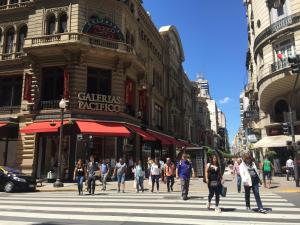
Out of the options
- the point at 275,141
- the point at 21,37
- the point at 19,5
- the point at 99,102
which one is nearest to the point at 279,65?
the point at 275,141

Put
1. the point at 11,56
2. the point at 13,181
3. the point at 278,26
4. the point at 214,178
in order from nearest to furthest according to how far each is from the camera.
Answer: the point at 214,178
the point at 13,181
the point at 278,26
the point at 11,56

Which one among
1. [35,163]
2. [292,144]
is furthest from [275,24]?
[35,163]

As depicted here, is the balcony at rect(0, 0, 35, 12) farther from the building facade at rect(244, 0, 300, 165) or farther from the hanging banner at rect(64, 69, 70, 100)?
the building facade at rect(244, 0, 300, 165)

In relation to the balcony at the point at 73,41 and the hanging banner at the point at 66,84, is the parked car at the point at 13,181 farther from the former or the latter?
the balcony at the point at 73,41

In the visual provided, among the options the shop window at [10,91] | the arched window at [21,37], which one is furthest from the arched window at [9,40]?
the shop window at [10,91]

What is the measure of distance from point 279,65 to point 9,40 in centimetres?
2354

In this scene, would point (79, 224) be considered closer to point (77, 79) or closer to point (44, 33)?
point (77, 79)

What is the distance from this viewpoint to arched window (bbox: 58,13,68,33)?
90.2 ft

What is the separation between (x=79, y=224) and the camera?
26.8 ft

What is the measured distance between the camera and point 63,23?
27.8 m

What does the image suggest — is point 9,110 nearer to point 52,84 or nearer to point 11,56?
point 52,84

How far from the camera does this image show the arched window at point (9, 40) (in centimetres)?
2953

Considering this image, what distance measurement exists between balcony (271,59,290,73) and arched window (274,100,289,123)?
4.41 metres

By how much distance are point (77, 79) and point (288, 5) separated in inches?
738
